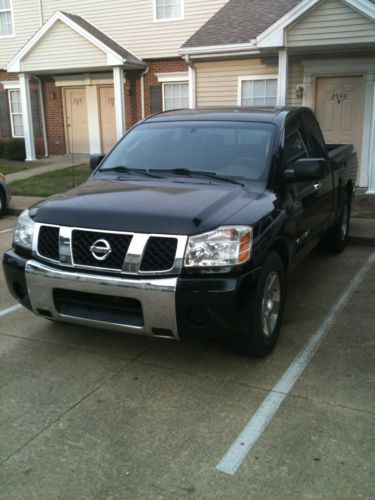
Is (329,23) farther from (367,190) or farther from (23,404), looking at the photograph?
(23,404)

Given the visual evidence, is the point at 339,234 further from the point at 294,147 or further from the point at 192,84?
the point at 192,84

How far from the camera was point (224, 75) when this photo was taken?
13164 mm

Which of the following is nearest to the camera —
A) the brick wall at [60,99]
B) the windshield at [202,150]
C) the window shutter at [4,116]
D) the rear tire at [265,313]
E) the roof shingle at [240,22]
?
the rear tire at [265,313]

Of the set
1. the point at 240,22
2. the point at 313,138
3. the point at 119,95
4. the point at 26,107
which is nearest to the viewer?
the point at 313,138

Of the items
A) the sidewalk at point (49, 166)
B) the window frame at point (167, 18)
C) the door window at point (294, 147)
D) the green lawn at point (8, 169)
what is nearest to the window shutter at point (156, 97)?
the window frame at point (167, 18)

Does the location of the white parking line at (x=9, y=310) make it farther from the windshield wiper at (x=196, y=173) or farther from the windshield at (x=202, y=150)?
the windshield wiper at (x=196, y=173)

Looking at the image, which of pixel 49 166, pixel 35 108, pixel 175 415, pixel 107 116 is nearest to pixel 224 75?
pixel 107 116

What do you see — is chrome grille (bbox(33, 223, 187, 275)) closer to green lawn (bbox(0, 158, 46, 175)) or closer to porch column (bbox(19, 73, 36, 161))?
green lawn (bbox(0, 158, 46, 175))

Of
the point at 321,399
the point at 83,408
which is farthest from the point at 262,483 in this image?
the point at 83,408

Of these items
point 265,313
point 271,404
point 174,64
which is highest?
point 174,64

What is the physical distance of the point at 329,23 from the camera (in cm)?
1057

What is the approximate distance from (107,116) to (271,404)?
1574 centimetres

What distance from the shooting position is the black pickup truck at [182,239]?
3441 mm

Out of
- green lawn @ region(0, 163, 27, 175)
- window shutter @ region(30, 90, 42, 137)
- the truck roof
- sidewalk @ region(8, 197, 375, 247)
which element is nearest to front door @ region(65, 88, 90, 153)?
window shutter @ region(30, 90, 42, 137)
